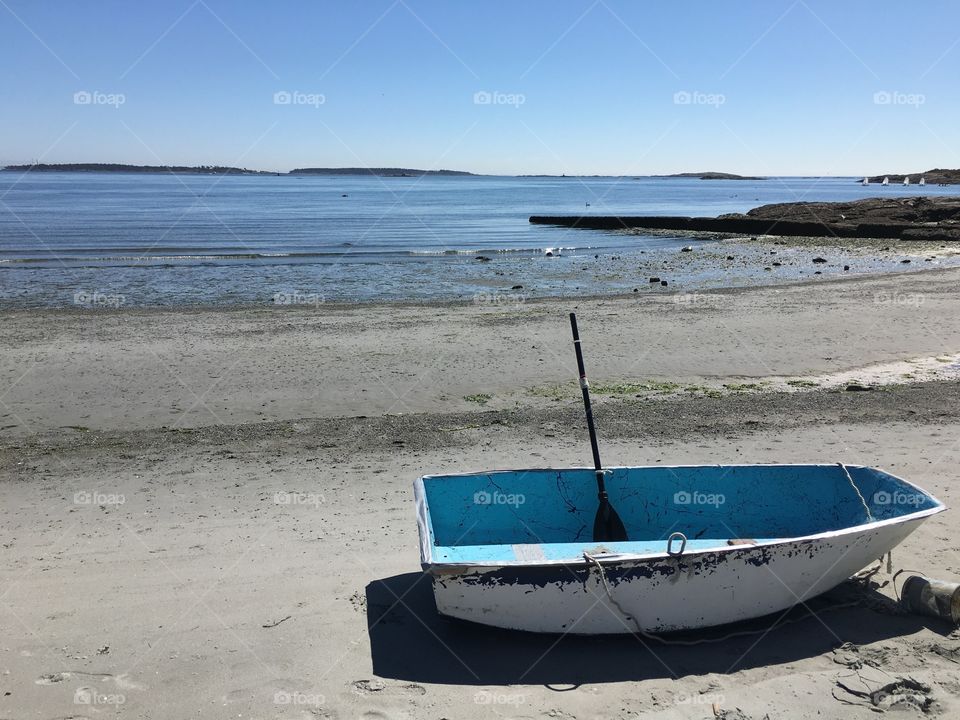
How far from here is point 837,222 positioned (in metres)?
41.3

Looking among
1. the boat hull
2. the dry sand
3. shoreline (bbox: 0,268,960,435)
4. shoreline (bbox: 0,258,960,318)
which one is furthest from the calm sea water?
the boat hull

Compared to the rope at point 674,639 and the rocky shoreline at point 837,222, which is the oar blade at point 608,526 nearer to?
the rope at point 674,639

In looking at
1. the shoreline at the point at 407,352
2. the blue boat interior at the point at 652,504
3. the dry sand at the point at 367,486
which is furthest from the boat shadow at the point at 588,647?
the shoreline at the point at 407,352

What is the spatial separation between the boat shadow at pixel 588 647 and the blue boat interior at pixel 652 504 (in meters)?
0.82

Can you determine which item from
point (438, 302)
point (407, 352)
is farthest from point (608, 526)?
point (438, 302)

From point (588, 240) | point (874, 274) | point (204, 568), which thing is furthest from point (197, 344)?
point (588, 240)

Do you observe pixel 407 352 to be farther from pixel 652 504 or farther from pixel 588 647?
pixel 588 647

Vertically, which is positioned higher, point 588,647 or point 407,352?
point 407,352

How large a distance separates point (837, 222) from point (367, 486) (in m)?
38.6

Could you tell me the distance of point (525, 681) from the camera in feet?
17.3

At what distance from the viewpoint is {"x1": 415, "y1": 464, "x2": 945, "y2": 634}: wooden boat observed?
541 cm

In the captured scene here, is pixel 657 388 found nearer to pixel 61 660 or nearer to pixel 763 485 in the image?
pixel 763 485

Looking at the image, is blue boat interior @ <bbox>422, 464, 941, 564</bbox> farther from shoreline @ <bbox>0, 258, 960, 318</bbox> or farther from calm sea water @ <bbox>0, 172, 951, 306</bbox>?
calm sea water @ <bbox>0, 172, 951, 306</bbox>

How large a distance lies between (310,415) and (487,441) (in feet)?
8.71
